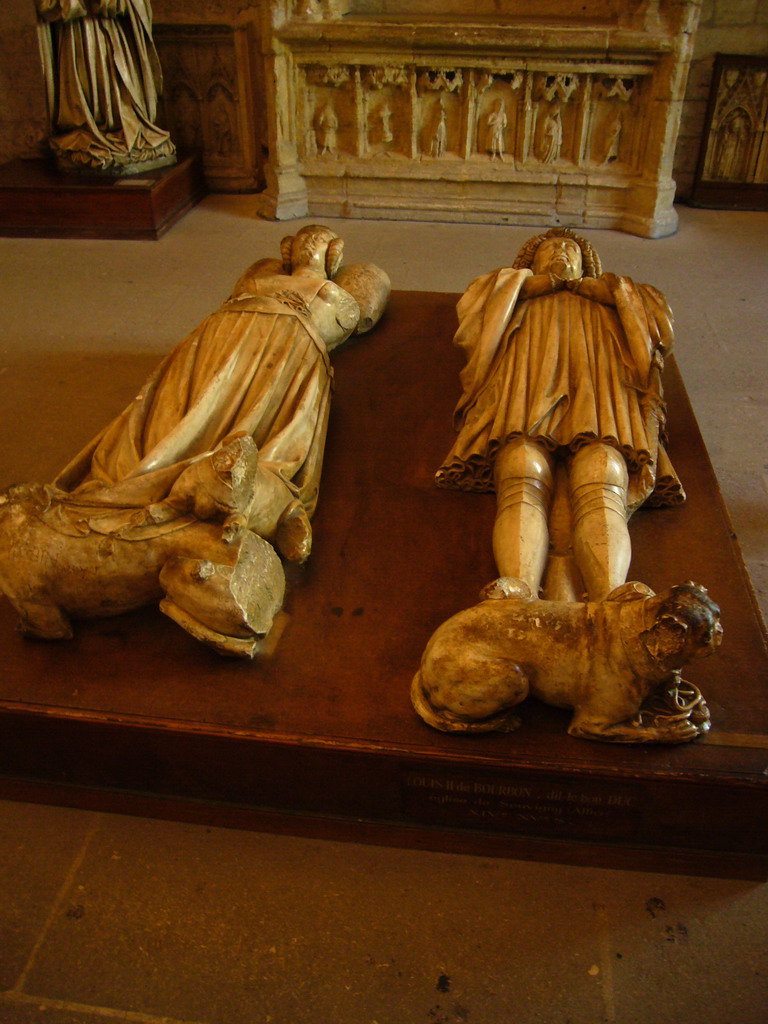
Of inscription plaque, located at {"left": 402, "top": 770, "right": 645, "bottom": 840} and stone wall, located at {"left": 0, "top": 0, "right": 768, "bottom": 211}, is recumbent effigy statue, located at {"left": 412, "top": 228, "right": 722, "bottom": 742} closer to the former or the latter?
inscription plaque, located at {"left": 402, "top": 770, "right": 645, "bottom": 840}

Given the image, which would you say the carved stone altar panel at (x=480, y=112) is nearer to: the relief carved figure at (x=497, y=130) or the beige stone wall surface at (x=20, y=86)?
the relief carved figure at (x=497, y=130)

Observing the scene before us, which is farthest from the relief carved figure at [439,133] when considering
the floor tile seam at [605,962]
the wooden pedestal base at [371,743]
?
the floor tile seam at [605,962]

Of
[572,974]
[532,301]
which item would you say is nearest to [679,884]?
[572,974]

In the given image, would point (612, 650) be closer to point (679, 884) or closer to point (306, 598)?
point (679, 884)

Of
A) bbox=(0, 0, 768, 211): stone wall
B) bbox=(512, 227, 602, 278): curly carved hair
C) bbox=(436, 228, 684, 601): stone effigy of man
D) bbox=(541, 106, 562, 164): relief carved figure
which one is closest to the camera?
bbox=(436, 228, 684, 601): stone effigy of man

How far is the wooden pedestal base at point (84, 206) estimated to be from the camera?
6.45 meters

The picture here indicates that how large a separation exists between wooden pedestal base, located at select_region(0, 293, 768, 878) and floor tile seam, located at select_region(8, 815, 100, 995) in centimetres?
10

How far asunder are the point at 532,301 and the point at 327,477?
99 cm

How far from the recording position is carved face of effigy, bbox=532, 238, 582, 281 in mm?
3273

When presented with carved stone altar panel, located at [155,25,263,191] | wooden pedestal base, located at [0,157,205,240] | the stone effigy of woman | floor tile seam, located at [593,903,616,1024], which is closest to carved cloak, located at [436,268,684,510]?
floor tile seam, located at [593,903,616,1024]

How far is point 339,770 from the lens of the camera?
2.25 m

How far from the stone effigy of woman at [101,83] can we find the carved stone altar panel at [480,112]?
0.98 m

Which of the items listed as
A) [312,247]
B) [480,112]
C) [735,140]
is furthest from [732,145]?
[312,247]

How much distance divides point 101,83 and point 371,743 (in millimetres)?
6012
